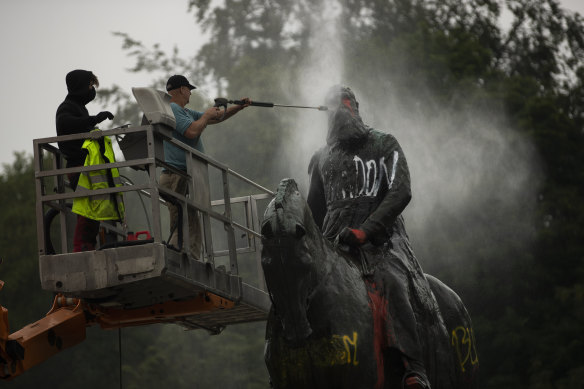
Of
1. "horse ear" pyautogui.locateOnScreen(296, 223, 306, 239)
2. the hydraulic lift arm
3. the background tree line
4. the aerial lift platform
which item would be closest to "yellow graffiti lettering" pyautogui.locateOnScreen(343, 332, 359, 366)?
"horse ear" pyautogui.locateOnScreen(296, 223, 306, 239)

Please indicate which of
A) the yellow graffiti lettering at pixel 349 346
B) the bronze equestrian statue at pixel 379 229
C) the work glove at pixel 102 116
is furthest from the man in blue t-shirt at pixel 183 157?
the yellow graffiti lettering at pixel 349 346

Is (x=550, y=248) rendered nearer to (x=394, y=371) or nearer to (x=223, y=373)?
(x=223, y=373)

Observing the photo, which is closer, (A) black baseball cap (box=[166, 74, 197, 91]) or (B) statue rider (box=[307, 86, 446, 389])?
(B) statue rider (box=[307, 86, 446, 389])

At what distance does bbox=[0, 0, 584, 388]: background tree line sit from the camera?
29453 millimetres

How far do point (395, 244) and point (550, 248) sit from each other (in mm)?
22664

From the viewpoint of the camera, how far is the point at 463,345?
9508mm

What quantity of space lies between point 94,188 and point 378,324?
3070mm

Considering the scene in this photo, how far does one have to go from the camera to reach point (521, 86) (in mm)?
33250

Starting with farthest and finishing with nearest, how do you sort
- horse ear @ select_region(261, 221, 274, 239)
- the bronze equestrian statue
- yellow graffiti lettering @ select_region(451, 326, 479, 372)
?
yellow graffiti lettering @ select_region(451, 326, 479, 372) → the bronze equestrian statue → horse ear @ select_region(261, 221, 274, 239)

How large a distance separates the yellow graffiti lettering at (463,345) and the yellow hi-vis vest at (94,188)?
298 centimetres

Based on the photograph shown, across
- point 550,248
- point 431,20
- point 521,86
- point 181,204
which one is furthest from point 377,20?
point 181,204

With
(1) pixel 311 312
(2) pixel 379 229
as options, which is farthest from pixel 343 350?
(2) pixel 379 229

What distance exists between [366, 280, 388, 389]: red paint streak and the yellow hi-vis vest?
268 cm

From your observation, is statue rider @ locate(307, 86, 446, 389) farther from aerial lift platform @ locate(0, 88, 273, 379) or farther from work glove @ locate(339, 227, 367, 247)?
aerial lift platform @ locate(0, 88, 273, 379)
